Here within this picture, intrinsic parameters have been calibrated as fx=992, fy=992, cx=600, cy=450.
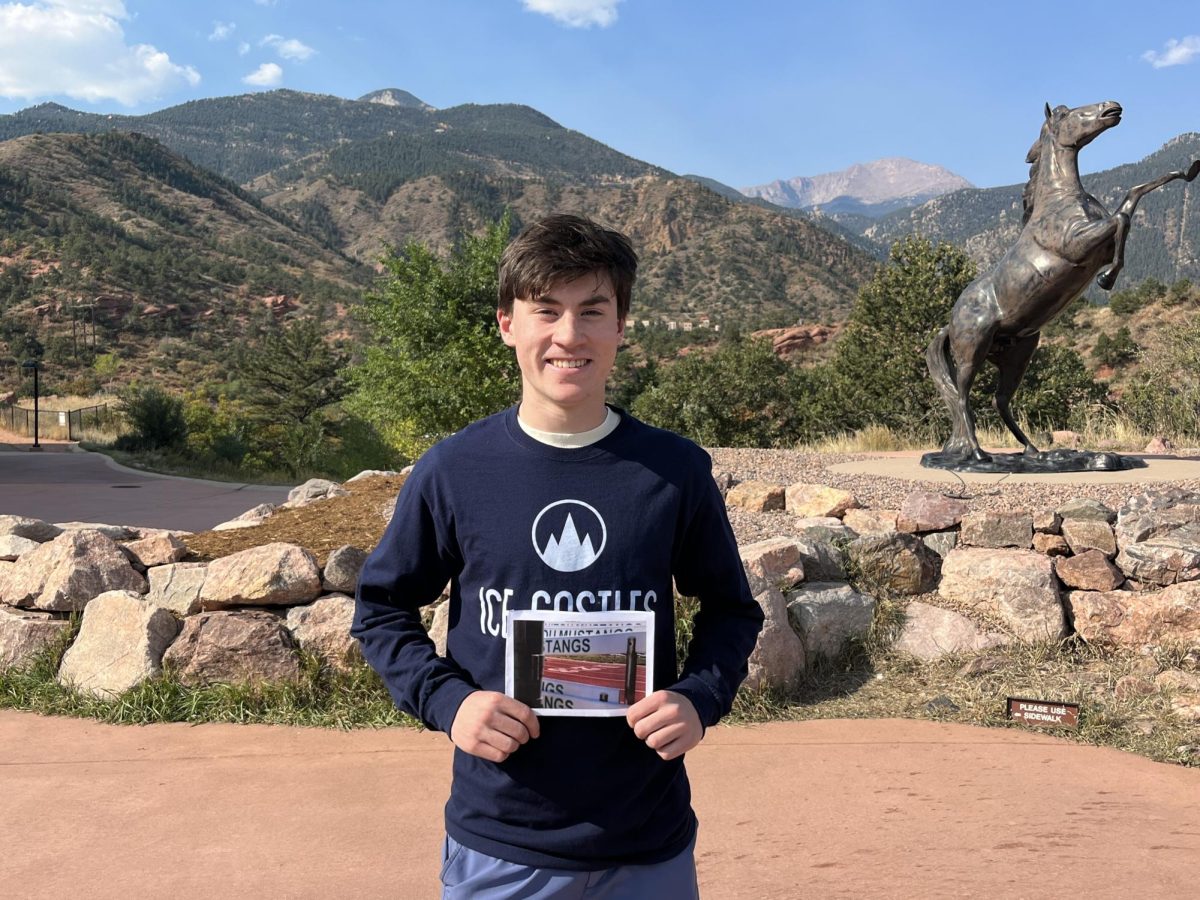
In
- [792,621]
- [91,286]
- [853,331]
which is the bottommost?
[792,621]

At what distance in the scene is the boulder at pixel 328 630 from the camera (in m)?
4.92

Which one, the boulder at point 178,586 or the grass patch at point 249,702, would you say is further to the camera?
the boulder at point 178,586

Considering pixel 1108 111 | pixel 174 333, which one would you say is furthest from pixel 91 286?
pixel 1108 111

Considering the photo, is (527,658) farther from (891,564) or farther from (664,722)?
(891,564)

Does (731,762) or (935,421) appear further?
(935,421)

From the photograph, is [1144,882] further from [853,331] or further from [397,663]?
[853,331]

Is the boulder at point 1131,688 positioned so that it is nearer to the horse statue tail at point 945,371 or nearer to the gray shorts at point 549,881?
the gray shorts at point 549,881

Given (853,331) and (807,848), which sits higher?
(853,331)

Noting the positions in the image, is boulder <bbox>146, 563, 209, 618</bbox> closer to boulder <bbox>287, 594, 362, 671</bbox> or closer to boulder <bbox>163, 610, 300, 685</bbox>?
boulder <bbox>163, 610, 300, 685</bbox>

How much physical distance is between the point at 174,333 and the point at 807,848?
200 feet

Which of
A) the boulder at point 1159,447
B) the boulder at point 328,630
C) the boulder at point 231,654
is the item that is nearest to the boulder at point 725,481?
the boulder at point 328,630

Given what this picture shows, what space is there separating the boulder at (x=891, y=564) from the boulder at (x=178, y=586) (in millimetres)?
3642

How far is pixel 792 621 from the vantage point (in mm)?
5242

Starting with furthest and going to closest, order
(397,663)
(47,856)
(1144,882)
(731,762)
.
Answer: (731,762) < (47,856) < (1144,882) < (397,663)
